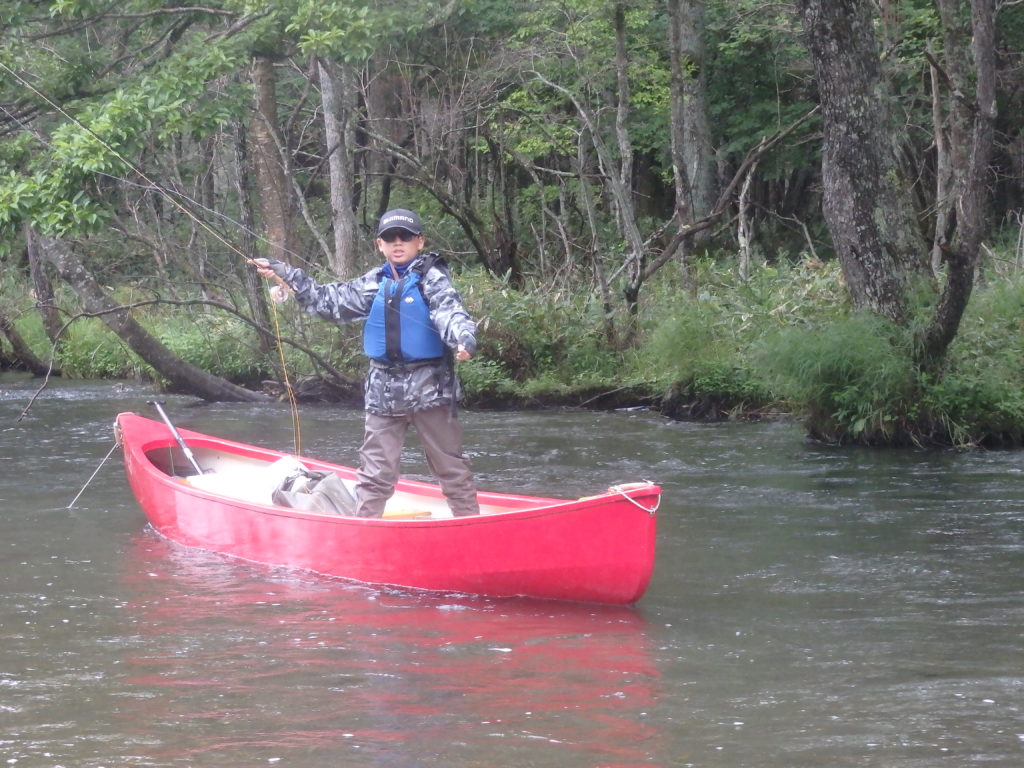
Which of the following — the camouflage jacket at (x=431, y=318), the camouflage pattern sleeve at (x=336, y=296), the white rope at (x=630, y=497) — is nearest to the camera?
the white rope at (x=630, y=497)

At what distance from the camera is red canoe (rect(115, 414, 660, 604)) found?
567 centimetres

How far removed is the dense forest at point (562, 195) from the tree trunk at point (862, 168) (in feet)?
0.06

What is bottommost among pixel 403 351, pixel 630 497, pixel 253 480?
pixel 253 480

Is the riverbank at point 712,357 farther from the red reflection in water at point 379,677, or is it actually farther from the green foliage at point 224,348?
the red reflection in water at point 379,677

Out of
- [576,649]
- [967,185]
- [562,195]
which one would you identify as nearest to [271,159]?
[562,195]

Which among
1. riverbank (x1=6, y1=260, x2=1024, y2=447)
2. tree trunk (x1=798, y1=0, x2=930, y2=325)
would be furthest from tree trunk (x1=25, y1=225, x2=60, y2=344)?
tree trunk (x1=798, y1=0, x2=930, y2=325)

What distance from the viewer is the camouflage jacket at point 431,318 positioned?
6098 mm

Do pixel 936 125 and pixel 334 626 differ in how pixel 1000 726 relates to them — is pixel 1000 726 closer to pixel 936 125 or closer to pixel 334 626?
pixel 334 626

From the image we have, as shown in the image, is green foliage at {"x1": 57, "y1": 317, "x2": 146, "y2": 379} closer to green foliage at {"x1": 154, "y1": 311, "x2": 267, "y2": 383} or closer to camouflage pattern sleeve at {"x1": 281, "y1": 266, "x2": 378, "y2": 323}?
green foliage at {"x1": 154, "y1": 311, "x2": 267, "y2": 383}

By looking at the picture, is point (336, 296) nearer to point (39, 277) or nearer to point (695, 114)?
point (39, 277)

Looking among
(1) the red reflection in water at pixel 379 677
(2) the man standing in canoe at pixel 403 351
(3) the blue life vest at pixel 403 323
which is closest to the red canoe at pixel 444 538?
(1) the red reflection in water at pixel 379 677

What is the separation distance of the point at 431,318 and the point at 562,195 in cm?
1291

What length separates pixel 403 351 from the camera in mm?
6238

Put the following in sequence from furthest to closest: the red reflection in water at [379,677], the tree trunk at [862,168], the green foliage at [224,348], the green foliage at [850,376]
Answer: the green foliage at [224,348] → the tree trunk at [862,168] → the green foliage at [850,376] → the red reflection in water at [379,677]
